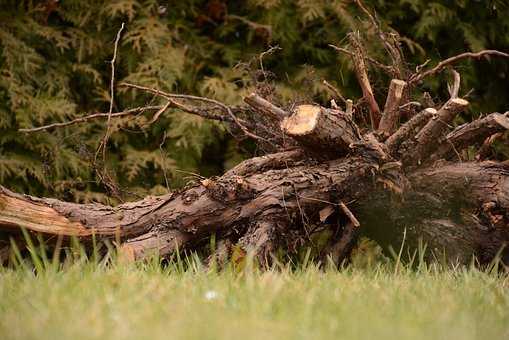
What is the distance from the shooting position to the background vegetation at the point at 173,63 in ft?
22.0

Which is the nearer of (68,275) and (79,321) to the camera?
Result: (79,321)

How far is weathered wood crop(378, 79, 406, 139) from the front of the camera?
207 inches

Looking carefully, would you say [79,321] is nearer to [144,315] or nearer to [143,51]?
[144,315]

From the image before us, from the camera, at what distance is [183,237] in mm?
4852

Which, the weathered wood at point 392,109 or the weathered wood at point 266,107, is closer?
the weathered wood at point 266,107

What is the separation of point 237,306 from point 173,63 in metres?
4.44

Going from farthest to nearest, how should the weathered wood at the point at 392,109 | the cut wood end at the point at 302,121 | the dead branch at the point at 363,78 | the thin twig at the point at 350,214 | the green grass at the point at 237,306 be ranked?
the dead branch at the point at 363,78 < the weathered wood at the point at 392,109 < the thin twig at the point at 350,214 < the cut wood end at the point at 302,121 < the green grass at the point at 237,306

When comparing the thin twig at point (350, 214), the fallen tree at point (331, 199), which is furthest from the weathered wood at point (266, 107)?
the thin twig at point (350, 214)

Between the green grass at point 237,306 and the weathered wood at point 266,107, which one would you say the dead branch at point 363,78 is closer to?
the weathered wood at point 266,107

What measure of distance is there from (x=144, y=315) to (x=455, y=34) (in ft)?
18.5

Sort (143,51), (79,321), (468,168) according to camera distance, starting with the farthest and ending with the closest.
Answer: (143,51), (468,168), (79,321)

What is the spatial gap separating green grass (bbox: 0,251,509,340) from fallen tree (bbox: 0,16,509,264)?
3.86 feet

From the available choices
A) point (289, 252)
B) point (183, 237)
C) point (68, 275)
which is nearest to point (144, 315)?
point (68, 275)

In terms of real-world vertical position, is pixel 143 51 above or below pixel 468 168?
above
